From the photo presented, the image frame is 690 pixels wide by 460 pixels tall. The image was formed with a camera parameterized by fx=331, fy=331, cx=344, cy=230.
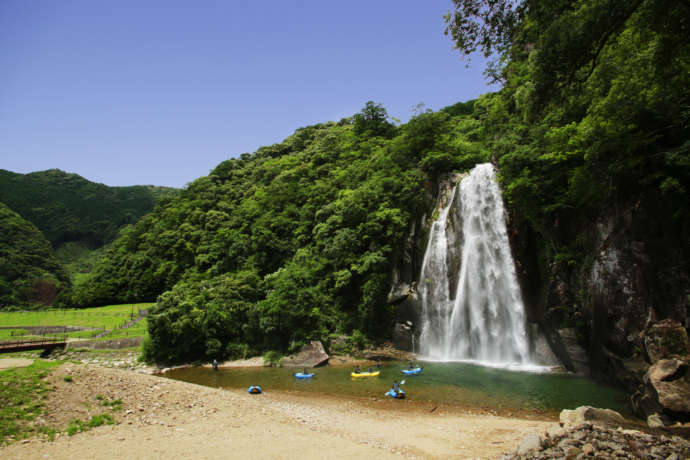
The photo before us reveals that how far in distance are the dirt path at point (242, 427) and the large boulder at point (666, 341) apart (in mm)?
4628

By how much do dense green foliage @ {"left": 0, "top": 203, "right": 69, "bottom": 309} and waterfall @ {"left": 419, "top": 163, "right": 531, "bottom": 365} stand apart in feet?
220

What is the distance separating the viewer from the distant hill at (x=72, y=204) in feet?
292

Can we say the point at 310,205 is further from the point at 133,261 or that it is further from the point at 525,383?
the point at 133,261

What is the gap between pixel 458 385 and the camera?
1524 cm

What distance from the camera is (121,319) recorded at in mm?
39531

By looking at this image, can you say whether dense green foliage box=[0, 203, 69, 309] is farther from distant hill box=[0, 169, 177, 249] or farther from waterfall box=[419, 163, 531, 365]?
waterfall box=[419, 163, 531, 365]

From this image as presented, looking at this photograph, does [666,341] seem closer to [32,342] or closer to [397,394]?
[397,394]

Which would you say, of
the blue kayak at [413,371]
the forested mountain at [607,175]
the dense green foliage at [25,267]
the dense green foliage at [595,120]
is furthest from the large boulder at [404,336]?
the dense green foliage at [25,267]

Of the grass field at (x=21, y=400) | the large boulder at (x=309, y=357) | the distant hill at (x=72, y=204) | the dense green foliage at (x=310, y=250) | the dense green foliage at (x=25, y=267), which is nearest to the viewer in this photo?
the grass field at (x=21, y=400)

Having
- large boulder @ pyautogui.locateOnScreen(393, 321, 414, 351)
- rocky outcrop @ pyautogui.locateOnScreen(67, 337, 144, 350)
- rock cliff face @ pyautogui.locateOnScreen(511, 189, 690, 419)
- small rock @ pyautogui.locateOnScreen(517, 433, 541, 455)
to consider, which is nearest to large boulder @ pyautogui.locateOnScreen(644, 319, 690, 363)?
rock cliff face @ pyautogui.locateOnScreen(511, 189, 690, 419)

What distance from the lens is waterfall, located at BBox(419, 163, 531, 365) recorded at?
781 inches

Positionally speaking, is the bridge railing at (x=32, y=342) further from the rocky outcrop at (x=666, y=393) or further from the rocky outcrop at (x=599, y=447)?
the rocky outcrop at (x=666, y=393)

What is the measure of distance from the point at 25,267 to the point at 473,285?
81725mm

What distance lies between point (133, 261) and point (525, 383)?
184 ft
